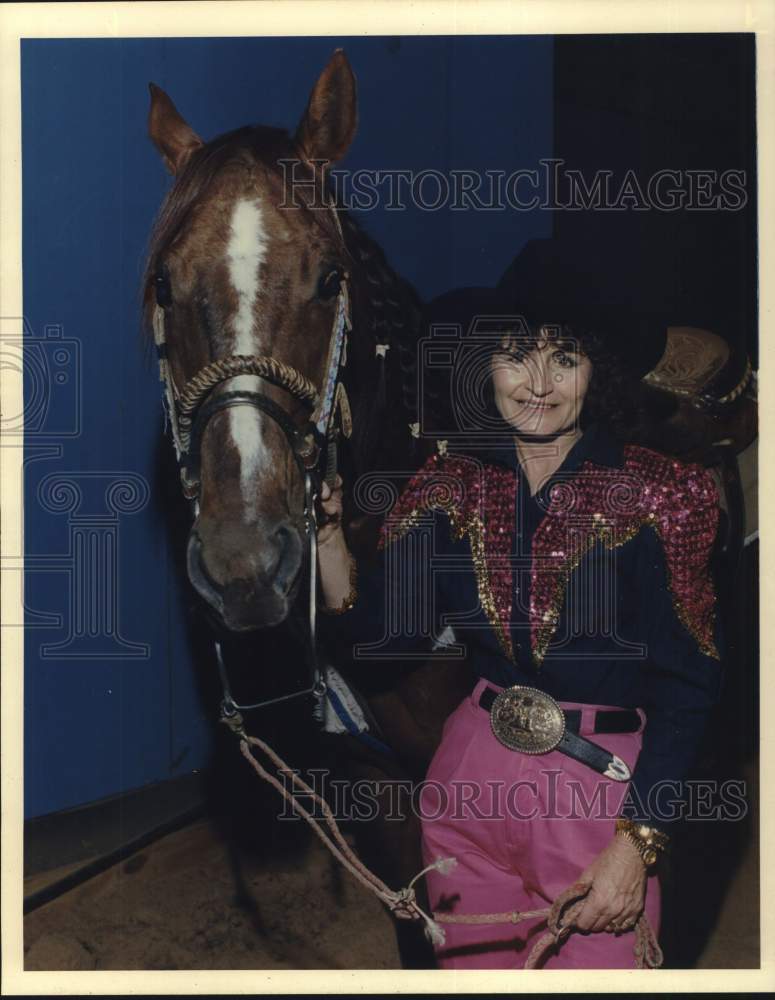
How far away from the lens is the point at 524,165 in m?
2.12

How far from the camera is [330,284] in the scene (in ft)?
5.90

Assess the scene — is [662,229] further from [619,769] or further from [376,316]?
[619,769]

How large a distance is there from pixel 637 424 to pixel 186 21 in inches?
45.7

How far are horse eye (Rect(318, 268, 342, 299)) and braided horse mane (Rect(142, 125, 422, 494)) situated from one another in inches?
3.1

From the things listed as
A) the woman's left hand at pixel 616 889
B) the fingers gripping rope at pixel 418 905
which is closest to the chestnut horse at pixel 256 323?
the fingers gripping rope at pixel 418 905

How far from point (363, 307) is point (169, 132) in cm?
50

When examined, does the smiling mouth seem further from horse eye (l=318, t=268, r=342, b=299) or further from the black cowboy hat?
horse eye (l=318, t=268, r=342, b=299)

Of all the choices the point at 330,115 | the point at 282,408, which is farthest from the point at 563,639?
the point at 330,115

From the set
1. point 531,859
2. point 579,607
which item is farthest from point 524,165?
point 531,859

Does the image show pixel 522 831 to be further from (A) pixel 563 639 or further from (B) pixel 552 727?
(A) pixel 563 639

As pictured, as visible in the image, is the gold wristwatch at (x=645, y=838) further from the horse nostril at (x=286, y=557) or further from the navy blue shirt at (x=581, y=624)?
the horse nostril at (x=286, y=557)

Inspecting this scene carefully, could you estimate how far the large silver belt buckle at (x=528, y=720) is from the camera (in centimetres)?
188

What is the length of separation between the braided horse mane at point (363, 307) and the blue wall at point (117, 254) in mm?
110

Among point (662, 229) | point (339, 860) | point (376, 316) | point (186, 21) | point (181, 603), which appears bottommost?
point (339, 860)
